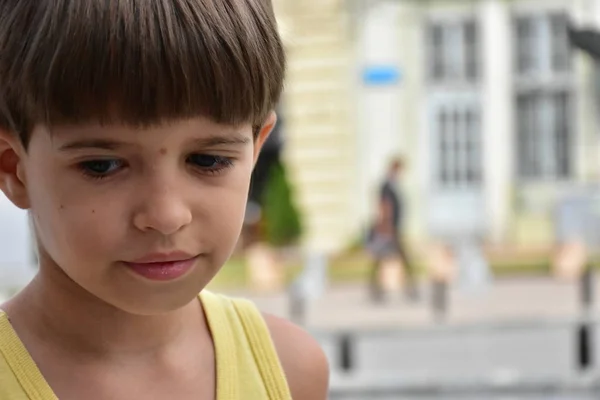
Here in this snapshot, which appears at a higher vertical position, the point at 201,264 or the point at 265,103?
the point at 265,103

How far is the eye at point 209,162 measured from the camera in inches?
39.9

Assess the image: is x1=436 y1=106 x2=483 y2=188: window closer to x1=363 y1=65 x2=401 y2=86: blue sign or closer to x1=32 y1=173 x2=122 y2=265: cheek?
x1=363 y1=65 x2=401 y2=86: blue sign

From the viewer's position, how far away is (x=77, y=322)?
108cm

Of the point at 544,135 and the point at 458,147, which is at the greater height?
the point at 544,135

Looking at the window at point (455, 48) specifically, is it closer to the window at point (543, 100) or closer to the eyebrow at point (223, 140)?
the window at point (543, 100)

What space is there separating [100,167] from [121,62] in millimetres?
119

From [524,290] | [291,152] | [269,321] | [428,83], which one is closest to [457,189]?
[428,83]

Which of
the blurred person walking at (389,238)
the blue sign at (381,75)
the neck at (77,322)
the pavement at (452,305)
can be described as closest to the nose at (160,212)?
the neck at (77,322)

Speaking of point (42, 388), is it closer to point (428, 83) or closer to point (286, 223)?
point (286, 223)

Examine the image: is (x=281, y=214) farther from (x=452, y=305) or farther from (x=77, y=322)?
(x=77, y=322)

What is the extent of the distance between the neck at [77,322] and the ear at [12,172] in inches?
3.7

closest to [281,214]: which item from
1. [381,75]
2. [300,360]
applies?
[381,75]

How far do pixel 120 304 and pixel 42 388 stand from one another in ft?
0.43

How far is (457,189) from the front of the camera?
12.9 metres
